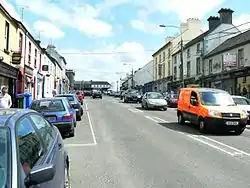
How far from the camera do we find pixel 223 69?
37.0 metres

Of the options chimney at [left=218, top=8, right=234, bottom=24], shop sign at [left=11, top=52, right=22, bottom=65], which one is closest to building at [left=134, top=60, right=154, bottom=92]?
chimney at [left=218, top=8, right=234, bottom=24]

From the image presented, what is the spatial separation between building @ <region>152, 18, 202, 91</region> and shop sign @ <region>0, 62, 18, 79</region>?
33020 mm

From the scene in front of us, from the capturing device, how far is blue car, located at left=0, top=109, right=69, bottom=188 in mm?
3020

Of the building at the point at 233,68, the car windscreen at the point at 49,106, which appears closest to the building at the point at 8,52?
the car windscreen at the point at 49,106

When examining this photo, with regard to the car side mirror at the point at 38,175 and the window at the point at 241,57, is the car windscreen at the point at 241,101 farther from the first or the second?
the car side mirror at the point at 38,175

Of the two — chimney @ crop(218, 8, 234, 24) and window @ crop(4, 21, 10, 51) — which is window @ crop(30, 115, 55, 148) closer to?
window @ crop(4, 21, 10, 51)

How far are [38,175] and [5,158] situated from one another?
13.5 inches

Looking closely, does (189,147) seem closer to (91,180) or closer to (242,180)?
(242,180)

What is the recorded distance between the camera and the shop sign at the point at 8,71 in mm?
19692

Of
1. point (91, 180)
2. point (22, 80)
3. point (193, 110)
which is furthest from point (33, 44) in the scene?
point (91, 180)

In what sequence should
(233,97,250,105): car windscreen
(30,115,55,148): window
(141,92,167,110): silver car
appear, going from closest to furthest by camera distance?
(30,115,55,148): window < (233,97,250,105): car windscreen < (141,92,167,110): silver car

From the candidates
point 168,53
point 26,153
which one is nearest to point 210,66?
point 168,53

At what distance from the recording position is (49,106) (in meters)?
12.7

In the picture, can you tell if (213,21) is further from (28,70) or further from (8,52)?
(8,52)
